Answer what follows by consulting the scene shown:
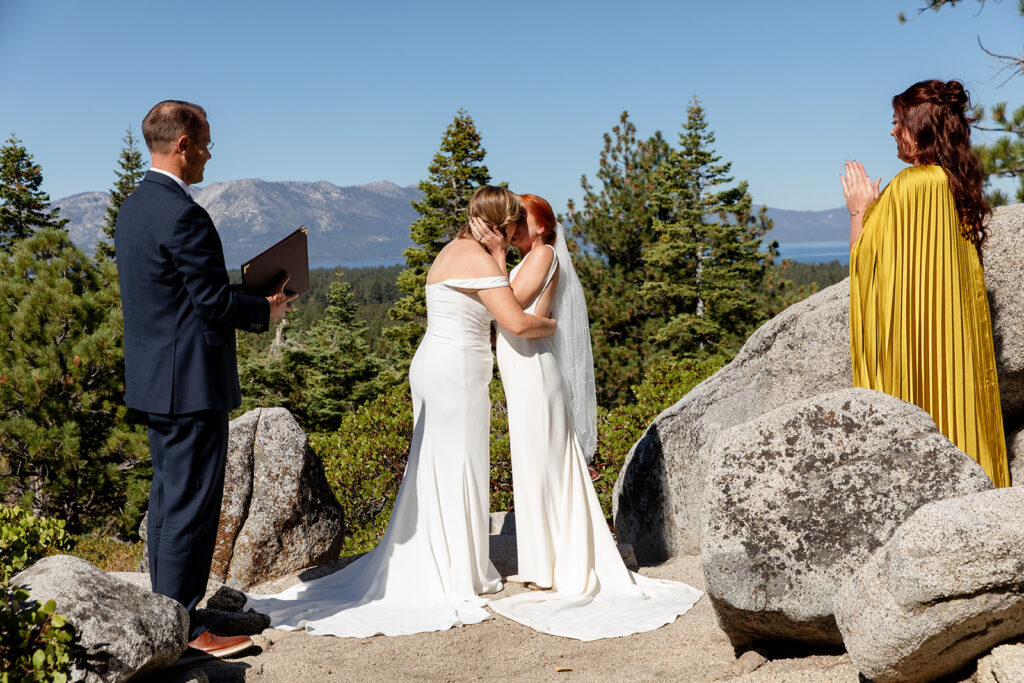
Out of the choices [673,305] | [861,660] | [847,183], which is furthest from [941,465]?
[673,305]

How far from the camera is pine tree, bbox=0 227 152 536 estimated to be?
8.38 meters

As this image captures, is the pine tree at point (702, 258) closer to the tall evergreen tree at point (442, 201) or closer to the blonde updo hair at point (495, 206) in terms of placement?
the tall evergreen tree at point (442, 201)

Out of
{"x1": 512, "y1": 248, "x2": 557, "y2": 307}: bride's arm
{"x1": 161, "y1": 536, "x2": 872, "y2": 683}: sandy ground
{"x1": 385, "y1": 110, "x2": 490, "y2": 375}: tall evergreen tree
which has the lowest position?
{"x1": 161, "y1": 536, "x2": 872, "y2": 683}: sandy ground

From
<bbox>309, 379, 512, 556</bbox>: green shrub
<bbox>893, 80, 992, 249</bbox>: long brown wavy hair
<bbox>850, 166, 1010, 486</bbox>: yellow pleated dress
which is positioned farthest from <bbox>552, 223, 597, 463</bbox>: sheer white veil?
<bbox>309, 379, 512, 556</bbox>: green shrub

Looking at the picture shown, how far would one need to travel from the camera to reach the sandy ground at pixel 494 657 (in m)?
4.16

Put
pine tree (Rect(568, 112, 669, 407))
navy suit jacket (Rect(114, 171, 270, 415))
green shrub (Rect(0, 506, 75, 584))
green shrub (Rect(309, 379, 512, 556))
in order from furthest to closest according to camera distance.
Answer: pine tree (Rect(568, 112, 669, 407)) → green shrub (Rect(309, 379, 512, 556)) → navy suit jacket (Rect(114, 171, 270, 415)) → green shrub (Rect(0, 506, 75, 584))

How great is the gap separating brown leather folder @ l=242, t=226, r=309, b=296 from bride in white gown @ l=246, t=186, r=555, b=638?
110 cm

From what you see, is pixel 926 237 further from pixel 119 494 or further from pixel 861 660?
pixel 119 494

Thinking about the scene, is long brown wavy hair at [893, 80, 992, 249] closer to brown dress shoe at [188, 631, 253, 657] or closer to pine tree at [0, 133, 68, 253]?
brown dress shoe at [188, 631, 253, 657]

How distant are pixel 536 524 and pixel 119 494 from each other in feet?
19.3

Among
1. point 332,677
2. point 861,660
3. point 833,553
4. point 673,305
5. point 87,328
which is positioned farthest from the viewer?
point 673,305

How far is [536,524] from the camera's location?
5668 millimetres

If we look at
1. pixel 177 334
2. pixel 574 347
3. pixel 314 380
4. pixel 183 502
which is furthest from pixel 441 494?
pixel 314 380

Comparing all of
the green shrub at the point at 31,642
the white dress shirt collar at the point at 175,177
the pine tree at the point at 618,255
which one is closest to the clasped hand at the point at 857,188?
the white dress shirt collar at the point at 175,177
